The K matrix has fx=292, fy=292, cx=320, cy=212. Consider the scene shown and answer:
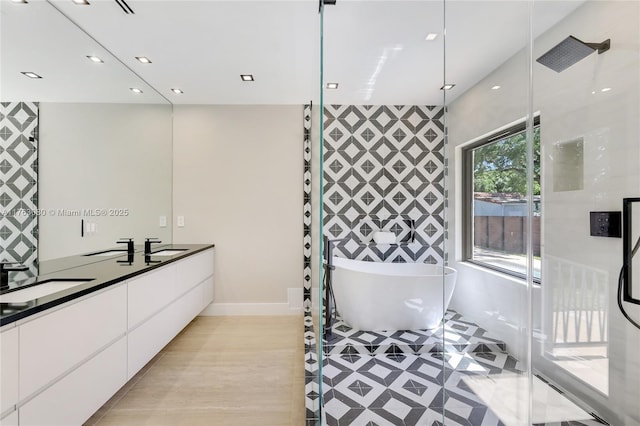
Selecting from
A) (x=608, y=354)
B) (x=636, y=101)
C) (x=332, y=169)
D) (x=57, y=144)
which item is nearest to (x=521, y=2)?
(x=636, y=101)

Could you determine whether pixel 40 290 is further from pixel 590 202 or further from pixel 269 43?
pixel 590 202

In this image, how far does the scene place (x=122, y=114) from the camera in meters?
2.40

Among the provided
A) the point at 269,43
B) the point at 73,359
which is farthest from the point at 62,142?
the point at 269,43

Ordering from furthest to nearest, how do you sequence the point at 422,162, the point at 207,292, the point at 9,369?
the point at 207,292, the point at 422,162, the point at 9,369

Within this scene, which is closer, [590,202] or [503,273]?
[503,273]

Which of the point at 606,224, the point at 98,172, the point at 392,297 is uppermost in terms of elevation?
the point at 98,172

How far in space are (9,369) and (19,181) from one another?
943 mm

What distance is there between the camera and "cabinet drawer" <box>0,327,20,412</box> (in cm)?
106

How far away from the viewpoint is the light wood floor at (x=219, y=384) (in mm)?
1699

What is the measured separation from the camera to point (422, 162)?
6.97 feet

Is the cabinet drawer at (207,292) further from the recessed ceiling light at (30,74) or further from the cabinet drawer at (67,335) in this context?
the recessed ceiling light at (30,74)

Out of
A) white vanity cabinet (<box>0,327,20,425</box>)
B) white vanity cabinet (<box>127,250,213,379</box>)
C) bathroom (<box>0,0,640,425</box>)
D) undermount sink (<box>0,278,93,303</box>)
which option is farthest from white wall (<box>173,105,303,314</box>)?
white vanity cabinet (<box>0,327,20,425</box>)

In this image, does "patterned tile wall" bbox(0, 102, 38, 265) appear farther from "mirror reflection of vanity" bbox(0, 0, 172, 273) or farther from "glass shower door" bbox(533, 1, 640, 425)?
"glass shower door" bbox(533, 1, 640, 425)

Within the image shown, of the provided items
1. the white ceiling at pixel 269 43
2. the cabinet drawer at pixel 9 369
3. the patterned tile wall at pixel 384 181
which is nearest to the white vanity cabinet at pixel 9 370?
the cabinet drawer at pixel 9 369
